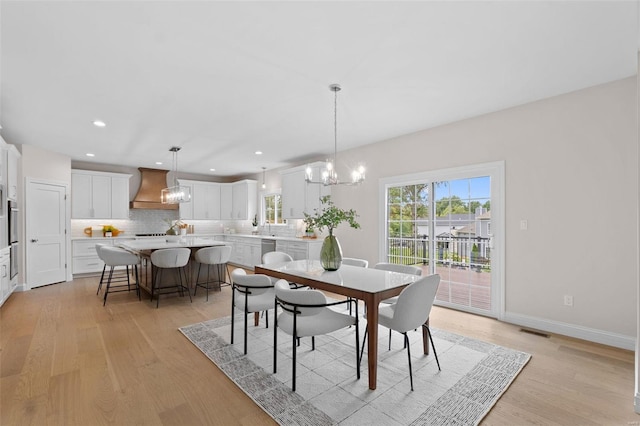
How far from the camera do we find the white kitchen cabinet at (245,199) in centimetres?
851

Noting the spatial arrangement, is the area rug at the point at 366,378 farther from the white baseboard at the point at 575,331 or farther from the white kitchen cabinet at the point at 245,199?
the white kitchen cabinet at the point at 245,199

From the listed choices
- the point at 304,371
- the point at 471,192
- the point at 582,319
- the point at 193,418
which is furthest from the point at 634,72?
the point at 193,418

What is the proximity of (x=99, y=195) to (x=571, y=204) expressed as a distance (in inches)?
341

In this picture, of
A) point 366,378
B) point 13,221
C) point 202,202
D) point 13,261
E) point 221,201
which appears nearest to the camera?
point 366,378

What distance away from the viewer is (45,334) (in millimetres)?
3363

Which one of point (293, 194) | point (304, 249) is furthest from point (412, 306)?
point (293, 194)

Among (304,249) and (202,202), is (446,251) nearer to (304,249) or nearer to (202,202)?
(304,249)

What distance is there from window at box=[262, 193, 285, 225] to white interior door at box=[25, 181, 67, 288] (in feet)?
14.0

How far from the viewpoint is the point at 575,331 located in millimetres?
3229

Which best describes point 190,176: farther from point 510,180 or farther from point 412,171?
point 510,180

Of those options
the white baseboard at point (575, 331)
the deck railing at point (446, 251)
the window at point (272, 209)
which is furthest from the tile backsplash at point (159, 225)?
the white baseboard at point (575, 331)

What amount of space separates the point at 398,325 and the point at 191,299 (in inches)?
142

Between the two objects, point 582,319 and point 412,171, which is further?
point 412,171

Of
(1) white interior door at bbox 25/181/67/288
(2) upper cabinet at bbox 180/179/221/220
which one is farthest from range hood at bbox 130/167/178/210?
(1) white interior door at bbox 25/181/67/288
